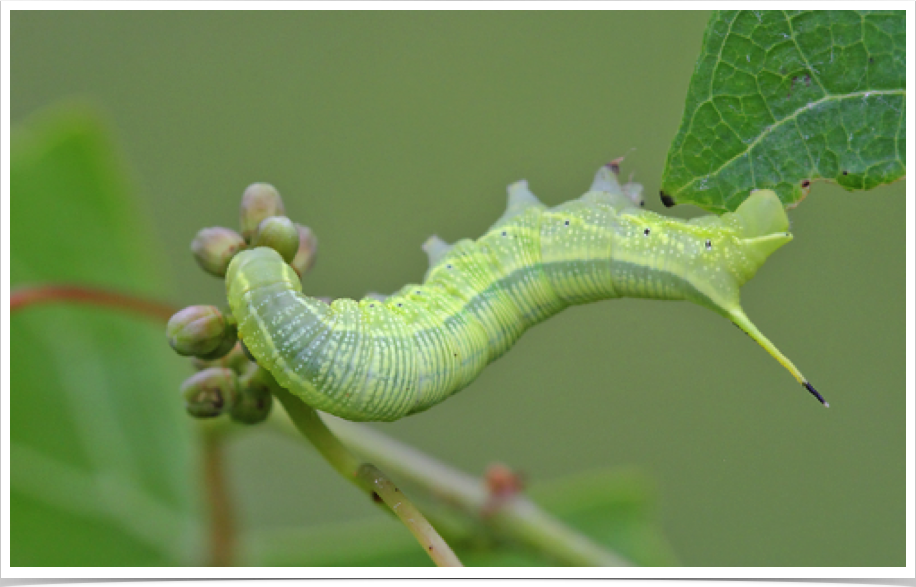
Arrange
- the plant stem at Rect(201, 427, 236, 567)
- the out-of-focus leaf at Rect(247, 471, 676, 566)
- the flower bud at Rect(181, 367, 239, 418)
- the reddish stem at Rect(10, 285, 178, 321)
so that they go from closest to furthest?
the flower bud at Rect(181, 367, 239, 418) → the reddish stem at Rect(10, 285, 178, 321) → the plant stem at Rect(201, 427, 236, 567) → the out-of-focus leaf at Rect(247, 471, 676, 566)

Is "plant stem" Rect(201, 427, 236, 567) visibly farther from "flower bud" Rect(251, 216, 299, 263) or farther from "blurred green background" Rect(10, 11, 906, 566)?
"blurred green background" Rect(10, 11, 906, 566)

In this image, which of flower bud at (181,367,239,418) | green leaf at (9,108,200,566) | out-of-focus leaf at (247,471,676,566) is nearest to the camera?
flower bud at (181,367,239,418)

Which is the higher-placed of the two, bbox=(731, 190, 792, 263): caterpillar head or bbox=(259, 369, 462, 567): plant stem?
bbox=(731, 190, 792, 263): caterpillar head

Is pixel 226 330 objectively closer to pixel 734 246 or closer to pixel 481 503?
pixel 481 503

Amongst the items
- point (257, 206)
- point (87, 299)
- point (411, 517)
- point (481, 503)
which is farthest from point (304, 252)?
point (481, 503)

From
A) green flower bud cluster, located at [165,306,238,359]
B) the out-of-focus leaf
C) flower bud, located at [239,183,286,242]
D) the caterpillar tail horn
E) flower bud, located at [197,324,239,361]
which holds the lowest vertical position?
the out-of-focus leaf

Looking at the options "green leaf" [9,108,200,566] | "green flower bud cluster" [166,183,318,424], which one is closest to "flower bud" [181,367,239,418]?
"green flower bud cluster" [166,183,318,424]
